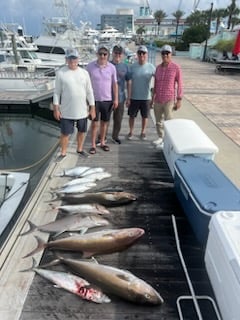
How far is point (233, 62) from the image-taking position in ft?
71.2

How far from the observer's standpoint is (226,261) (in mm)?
2193

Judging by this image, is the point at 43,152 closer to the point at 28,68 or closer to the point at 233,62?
the point at 28,68

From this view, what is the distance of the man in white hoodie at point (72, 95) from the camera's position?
4.75 m

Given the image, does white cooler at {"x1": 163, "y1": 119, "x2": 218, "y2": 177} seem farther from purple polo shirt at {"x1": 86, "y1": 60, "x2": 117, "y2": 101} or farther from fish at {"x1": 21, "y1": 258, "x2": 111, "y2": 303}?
fish at {"x1": 21, "y1": 258, "x2": 111, "y2": 303}

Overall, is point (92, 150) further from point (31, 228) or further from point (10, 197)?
point (31, 228)

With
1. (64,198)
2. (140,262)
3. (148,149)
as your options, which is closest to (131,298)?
(140,262)

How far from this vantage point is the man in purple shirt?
5.04 meters

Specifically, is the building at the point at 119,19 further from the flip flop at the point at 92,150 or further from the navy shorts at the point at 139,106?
the flip flop at the point at 92,150

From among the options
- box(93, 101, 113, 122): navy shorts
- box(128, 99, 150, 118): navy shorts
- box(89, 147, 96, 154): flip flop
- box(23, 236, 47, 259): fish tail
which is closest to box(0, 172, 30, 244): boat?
box(89, 147, 96, 154): flip flop

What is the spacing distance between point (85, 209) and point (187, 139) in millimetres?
1644

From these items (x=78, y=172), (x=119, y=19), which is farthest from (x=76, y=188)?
(x=119, y=19)

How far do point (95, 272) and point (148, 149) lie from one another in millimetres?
3759

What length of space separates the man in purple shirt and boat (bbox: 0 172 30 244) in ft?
5.59

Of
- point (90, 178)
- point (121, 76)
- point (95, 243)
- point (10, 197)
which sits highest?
point (121, 76)
